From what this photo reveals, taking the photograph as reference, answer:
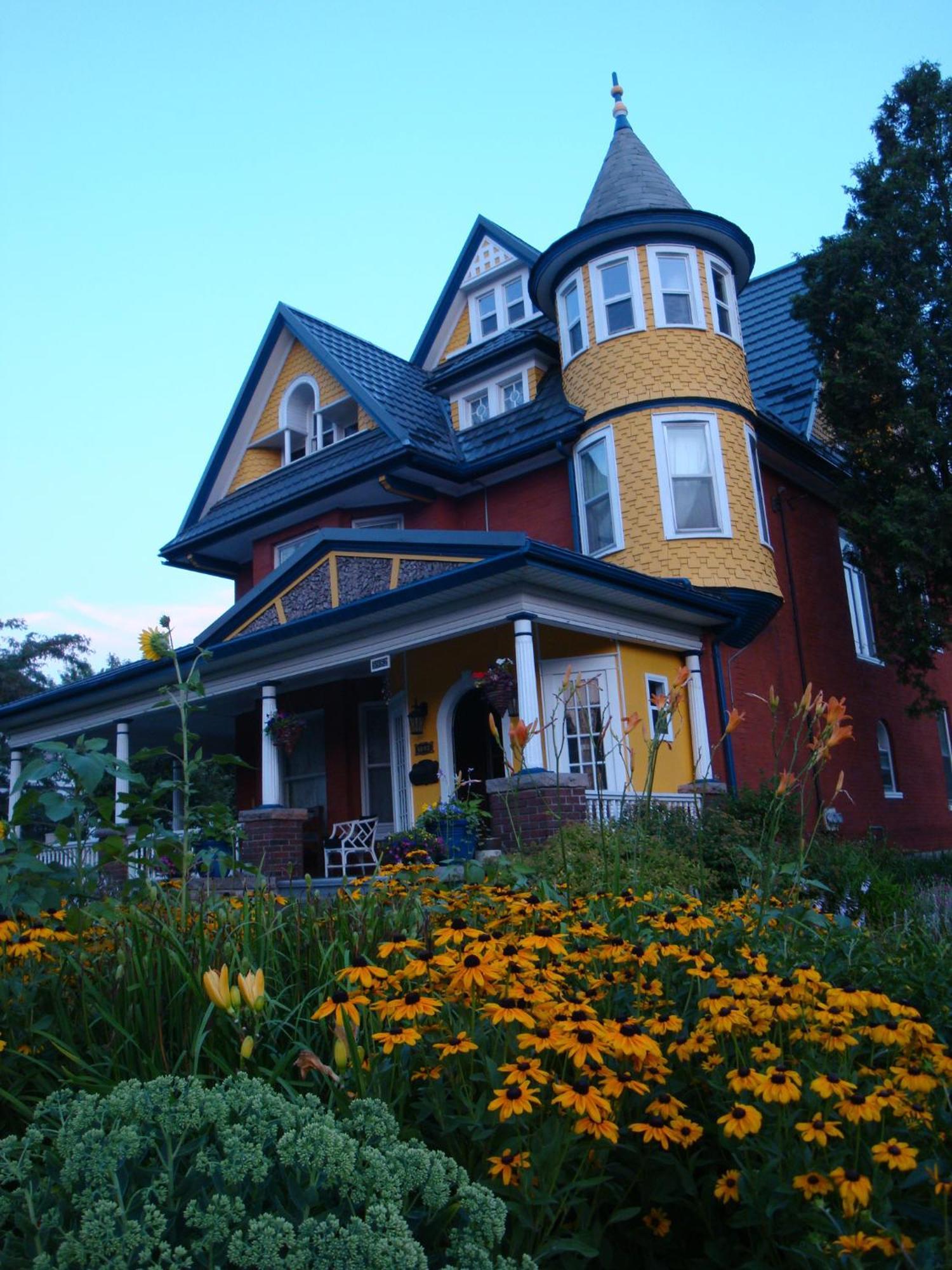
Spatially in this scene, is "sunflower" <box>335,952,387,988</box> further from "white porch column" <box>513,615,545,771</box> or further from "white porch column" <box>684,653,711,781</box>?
"white porch column" <box>684,653,711,781</box>

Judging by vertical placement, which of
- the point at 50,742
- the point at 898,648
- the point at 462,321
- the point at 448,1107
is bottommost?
the point at 448,1107

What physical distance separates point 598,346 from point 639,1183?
1420 centimetres

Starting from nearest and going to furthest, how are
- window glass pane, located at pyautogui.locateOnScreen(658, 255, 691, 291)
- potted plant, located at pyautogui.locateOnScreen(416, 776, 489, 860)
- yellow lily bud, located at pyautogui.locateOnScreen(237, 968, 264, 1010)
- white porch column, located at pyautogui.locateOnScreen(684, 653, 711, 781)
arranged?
yellow lily bud, located at pyautogui.locateOnScreen(237, 968, 264, 1010) < potted plant, located at pyautogui.locateOnScreen(416, 776, 489, 860) < white porch column, located at pyautogui.locateOnScreen(684, 653, 711, 781) < window glass pane, located at pyautogui.locateOnScreen(658, 255, 691, 291)

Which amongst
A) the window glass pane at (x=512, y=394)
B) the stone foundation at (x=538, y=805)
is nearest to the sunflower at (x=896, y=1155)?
the stone foundation at (x=538, y=805)

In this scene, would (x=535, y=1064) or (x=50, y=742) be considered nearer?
(x=535, y=1064)

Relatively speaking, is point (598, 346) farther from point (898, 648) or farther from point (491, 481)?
point (898, 648)

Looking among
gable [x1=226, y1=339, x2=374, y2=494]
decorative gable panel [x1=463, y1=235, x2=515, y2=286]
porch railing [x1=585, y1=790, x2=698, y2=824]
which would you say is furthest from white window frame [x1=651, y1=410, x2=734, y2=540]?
gable [x1=226, y1=339, x2=374, y2=494]

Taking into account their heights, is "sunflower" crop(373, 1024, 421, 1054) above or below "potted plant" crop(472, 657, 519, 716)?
below

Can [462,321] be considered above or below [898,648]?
above

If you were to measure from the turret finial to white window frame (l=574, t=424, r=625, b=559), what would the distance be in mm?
6549

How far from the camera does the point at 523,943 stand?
10.4 feet

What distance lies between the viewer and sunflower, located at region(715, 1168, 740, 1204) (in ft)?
8.79

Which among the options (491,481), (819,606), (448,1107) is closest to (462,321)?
(491,481)

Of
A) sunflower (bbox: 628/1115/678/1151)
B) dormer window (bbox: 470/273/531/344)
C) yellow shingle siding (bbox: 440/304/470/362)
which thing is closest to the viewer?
sunflower (bbox: 628/1115/678/1151)
